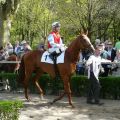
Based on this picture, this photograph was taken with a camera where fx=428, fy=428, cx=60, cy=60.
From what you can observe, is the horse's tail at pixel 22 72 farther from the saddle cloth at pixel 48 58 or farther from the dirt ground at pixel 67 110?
the saddle cloth at pixel 48 58

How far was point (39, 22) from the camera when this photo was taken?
4703 cm

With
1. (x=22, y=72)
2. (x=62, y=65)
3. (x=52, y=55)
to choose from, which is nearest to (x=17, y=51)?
(x=22, y=72)

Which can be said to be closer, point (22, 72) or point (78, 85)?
point (22, 72)

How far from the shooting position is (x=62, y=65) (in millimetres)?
13797

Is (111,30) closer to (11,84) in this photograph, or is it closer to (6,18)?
(6,18)

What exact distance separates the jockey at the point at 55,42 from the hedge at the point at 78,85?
2023 millimetres

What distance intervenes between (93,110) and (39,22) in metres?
34.9

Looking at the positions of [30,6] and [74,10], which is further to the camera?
[30,6]

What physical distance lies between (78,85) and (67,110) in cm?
301

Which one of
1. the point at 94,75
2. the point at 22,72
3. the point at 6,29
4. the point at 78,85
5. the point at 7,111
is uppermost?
the point at 6,29

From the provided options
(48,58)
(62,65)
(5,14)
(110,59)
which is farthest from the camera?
(5,14)

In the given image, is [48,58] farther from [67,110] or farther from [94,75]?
[67,110]

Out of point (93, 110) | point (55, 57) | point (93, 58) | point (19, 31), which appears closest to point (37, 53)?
point (55, 57)

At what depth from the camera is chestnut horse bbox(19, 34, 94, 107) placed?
43.8ft
